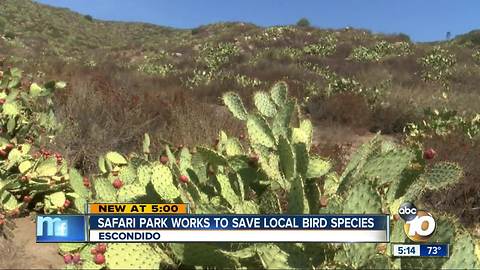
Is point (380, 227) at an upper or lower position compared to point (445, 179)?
lower

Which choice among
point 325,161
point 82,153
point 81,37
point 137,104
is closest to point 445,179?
point 325,161

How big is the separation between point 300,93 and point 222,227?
1119 cm

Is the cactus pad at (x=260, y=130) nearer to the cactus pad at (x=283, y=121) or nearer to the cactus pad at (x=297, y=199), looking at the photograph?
the cactus pad at (x=283, y=121)

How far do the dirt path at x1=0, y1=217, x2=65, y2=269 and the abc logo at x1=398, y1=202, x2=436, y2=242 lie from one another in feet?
7.39

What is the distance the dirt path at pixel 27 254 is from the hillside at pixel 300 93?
1497mm

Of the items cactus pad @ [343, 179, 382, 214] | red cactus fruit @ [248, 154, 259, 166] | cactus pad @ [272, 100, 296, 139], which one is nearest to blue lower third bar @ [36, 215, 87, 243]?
red cactus fruit @ [248, 154, 259, 166]

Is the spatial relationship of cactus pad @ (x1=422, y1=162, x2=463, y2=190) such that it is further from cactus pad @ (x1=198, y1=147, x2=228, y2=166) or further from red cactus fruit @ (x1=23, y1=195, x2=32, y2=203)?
red cactus fruit @ (x1=23, y1=195, x2=32, y2=203)

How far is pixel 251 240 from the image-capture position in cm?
267

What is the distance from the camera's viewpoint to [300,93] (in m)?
13.7

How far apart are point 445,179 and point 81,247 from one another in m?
2.28

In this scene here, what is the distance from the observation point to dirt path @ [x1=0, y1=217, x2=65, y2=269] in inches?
140

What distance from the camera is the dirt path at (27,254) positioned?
3568 millimetres

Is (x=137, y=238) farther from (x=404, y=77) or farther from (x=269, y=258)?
(x=404, y=77)

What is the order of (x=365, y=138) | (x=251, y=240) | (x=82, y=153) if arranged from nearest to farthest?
(x=251, y=240) < (x=82, y=153) < (x=365, y=138)
